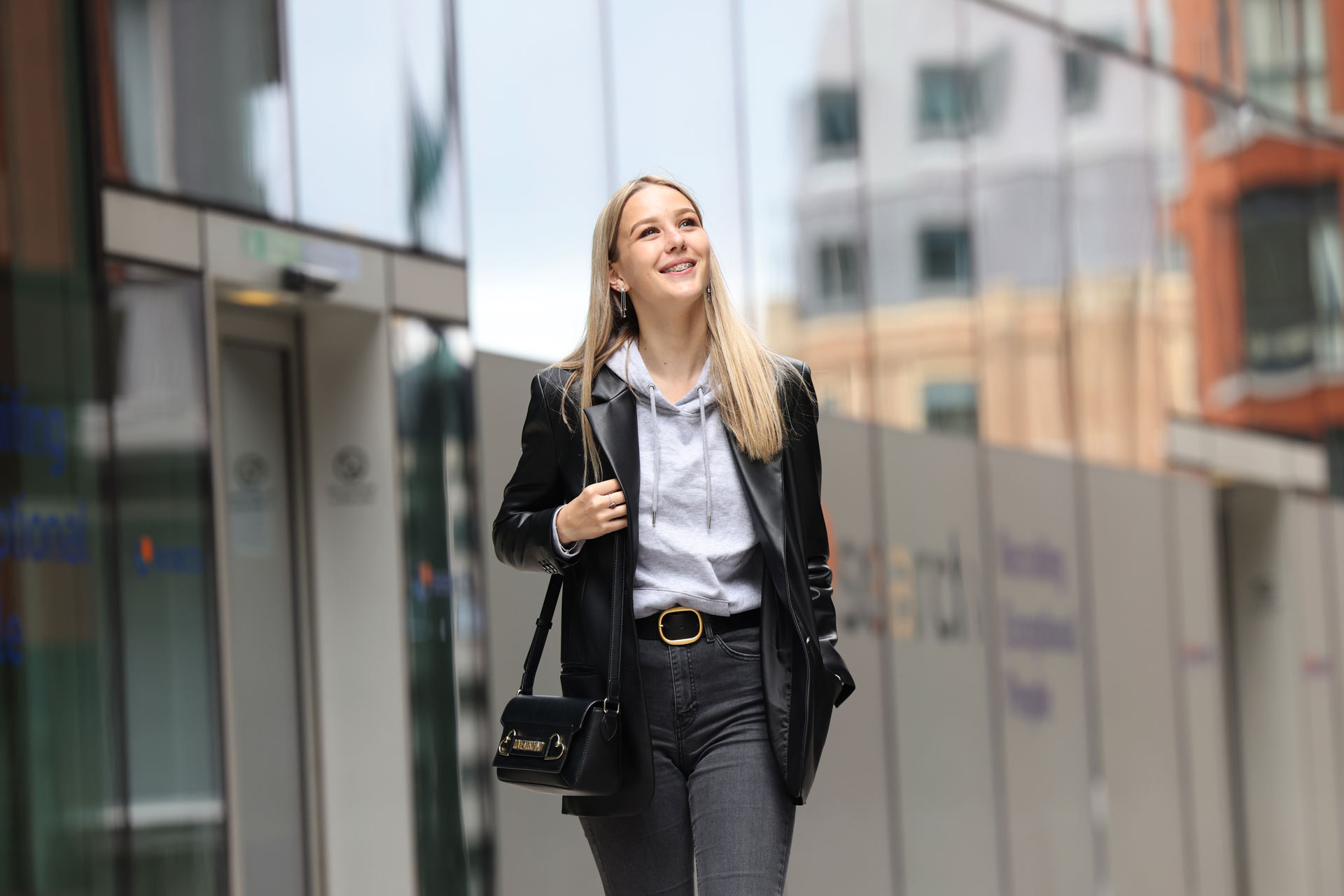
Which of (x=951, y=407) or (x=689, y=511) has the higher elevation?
(x=951, y=407)

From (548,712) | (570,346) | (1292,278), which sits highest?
(1292,278)

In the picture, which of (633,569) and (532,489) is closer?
(633,569)

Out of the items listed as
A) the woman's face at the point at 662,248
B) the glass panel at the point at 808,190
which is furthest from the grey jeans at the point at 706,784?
the glass panel at the point at 808,190

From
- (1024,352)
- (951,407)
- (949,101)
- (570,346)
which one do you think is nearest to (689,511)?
(570,346)

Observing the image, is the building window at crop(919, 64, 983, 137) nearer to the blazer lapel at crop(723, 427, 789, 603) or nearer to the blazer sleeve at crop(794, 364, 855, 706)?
the blazer sleeve at crop(794, 364, 855, 706)

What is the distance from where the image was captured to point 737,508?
10.1 ft

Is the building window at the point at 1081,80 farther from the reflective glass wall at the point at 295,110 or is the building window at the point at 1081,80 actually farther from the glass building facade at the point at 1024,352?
the reflective glass wall at the point at 295,110

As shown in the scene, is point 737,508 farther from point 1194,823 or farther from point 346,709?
point 1194,823

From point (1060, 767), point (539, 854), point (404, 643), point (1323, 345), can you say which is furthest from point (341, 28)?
point (1323, 345)

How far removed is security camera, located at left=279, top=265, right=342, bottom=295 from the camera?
17.2 feet

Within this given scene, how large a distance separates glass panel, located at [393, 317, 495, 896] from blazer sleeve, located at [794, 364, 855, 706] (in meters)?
2.65

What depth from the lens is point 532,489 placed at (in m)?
3.18

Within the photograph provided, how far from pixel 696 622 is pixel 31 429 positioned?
7.67ft

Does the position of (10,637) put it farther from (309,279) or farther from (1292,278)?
(1292,278)
